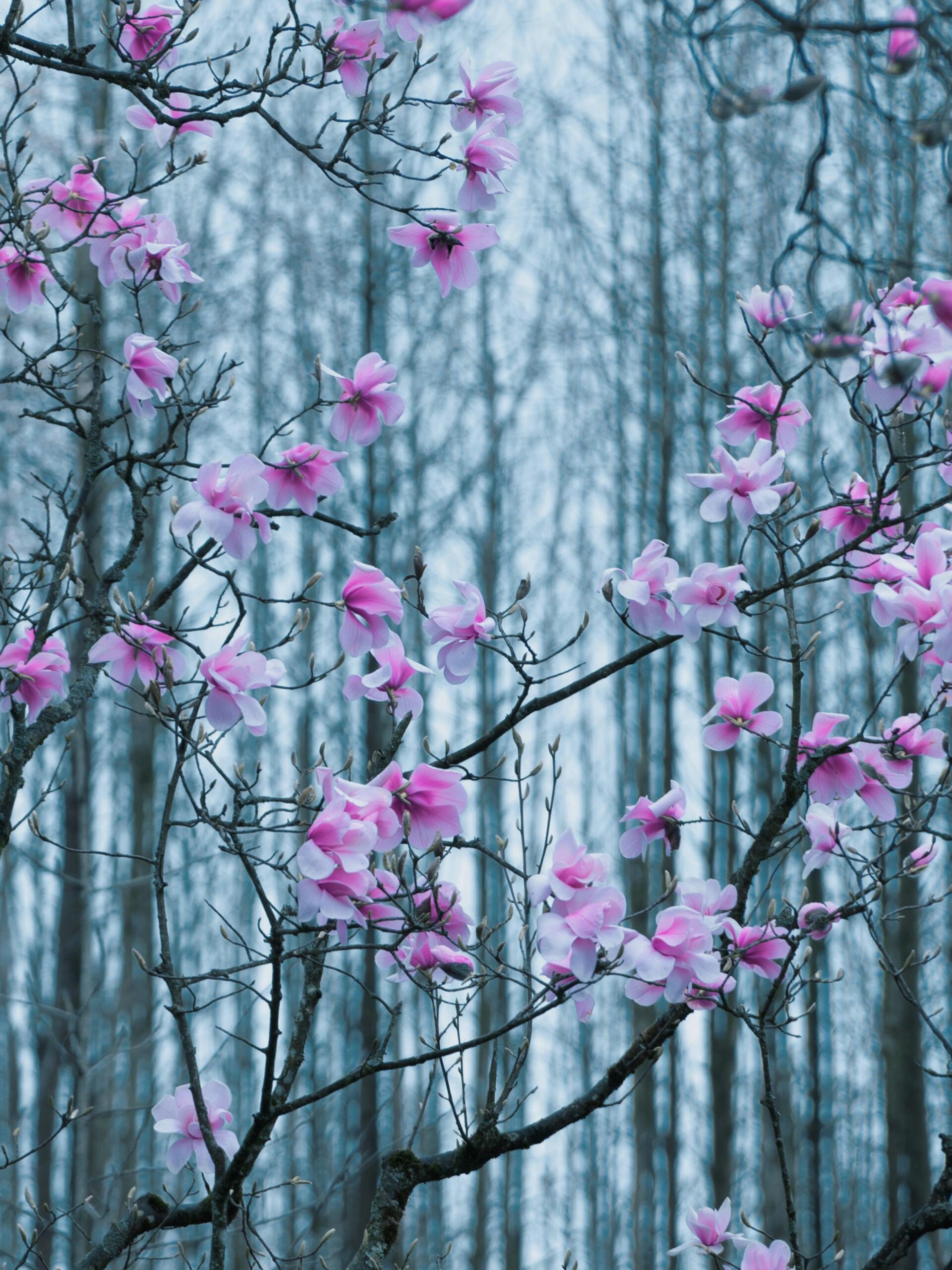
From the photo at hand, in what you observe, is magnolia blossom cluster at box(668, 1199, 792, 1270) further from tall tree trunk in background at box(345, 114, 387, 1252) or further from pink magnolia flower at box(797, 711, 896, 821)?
tall tree trunk in background at box(345, 114, 387, 1252)

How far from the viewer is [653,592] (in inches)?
80.0

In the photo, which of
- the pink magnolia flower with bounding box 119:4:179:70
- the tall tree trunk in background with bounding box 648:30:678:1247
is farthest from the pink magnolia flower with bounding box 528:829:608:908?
the tall tree trunk in background with bounding box 648:30:678:1247

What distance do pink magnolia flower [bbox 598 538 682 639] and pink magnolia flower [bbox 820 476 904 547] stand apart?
0.41 m

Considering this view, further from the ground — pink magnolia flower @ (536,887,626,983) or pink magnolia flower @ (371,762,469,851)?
pink magnolia flower @ (371,762,469,851)

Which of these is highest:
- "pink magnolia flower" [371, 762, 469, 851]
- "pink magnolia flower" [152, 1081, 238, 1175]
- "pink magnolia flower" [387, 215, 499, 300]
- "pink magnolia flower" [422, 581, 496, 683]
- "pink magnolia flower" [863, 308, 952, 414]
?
"pink magnolia flower" [387, 215, 499, 300]

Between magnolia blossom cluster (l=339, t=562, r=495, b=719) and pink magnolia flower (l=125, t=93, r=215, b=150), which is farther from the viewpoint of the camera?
pink magnolia flower (l=125, t=93, r=215, b=150)

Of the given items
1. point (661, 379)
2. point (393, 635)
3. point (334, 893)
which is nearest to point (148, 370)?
point (393, 635)

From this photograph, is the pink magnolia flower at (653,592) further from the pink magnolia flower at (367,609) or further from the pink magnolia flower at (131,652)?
the pink magnolia flower at (131,652)

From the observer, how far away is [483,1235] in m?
8.63

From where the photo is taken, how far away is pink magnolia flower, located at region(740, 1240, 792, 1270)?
2146mm

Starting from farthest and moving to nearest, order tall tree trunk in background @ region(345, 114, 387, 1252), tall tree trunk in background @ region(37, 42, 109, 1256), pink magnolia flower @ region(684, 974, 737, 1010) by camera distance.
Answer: tall tree trunk in background @ region(345, 114, 387, 1252)
tall tree trunk in background @ region(37, 42, 109, 1256)
pink magnolia flower @ region(684, 974, 737, 1010)

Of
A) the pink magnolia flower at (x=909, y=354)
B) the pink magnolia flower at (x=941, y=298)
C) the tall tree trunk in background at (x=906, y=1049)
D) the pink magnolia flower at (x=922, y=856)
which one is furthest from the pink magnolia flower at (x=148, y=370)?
the tall tree trunk in background at (x=906, y=1049)

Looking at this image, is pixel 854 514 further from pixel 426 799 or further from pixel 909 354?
pixel 426 799

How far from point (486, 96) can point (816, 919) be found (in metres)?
1.58
